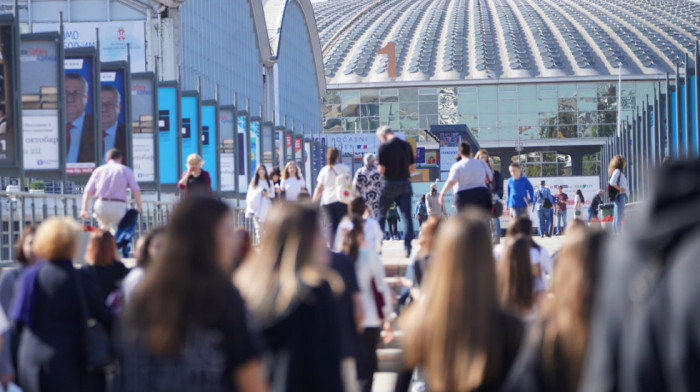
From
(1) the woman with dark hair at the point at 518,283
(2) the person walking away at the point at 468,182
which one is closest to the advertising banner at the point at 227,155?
(2) the person walking away at the point at 468,182

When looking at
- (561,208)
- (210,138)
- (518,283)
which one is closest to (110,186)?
(518,283)

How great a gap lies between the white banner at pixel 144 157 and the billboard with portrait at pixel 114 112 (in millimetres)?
1713

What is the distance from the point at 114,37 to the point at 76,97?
17922mm

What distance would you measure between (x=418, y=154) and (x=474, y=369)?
211 ft

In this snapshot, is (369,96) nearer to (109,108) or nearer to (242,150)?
(242,150)

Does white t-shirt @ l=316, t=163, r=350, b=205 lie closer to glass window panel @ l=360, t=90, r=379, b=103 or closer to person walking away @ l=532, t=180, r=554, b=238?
person walking away @ l=532, t=180, r=554, b=238

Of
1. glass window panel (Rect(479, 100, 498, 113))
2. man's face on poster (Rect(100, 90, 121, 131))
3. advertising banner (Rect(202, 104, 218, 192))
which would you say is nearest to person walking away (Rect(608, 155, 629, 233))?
man's face on poster (Rect(100, 90, 121, 131))

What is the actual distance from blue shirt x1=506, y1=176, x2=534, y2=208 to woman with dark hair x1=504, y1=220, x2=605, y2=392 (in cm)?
1352

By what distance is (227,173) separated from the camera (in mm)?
29344

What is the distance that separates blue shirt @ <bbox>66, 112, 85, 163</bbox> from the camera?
18641 millimetres

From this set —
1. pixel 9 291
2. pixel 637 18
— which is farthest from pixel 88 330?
pixel 637 18

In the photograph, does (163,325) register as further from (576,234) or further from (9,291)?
(9,291)

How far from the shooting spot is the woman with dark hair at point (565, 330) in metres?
2.94

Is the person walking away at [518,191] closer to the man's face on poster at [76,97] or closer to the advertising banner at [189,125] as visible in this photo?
the man's face on poster at [76,97]
